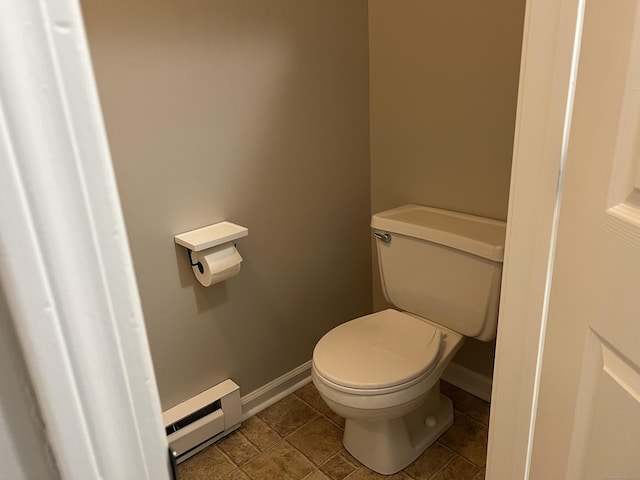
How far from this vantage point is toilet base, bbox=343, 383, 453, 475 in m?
1.69

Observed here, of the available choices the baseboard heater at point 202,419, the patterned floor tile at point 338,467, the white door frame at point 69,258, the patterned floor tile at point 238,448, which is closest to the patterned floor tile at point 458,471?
the patterned floor tile at point 338,467

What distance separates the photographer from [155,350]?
5.47ft

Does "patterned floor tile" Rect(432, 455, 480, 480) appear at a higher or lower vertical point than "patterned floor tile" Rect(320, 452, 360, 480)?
lower

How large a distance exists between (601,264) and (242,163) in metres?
1.28

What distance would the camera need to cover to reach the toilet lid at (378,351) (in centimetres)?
152

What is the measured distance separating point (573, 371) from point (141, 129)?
1272mm

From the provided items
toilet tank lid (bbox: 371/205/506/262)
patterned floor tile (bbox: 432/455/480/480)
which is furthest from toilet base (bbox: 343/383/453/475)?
toilet tank lid (bbox: 371/205/506/262)

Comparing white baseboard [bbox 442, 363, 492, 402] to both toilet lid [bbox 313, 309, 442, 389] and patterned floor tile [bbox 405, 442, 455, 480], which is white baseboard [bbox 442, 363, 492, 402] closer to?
patterned floor tile [bbox 405, 442, 455, 480]

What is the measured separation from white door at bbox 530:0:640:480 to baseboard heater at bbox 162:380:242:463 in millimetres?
1308

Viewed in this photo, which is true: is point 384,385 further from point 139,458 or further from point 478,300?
point 139,458

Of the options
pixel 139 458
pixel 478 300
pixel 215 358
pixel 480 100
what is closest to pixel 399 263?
pixel 478 300

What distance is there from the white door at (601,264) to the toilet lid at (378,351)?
750mm

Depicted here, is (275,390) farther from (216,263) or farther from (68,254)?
(68,254)

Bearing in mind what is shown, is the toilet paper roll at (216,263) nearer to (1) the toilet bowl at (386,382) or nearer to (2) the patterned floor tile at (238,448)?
(1) the toilet bowl at (386,382)
